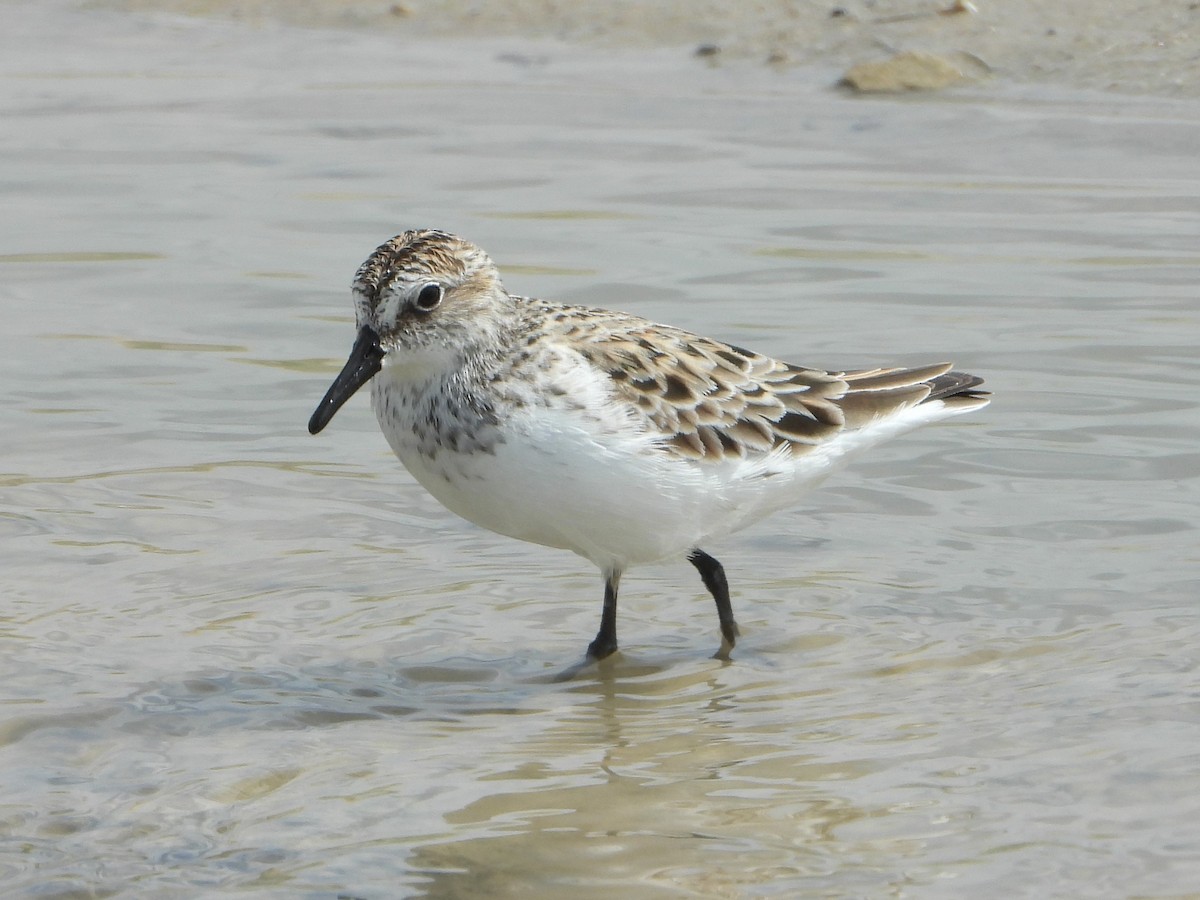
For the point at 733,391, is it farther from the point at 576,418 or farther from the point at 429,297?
the point at 429,297

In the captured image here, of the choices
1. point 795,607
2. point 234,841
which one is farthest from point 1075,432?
point 234,841

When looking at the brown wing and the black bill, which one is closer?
the black bill

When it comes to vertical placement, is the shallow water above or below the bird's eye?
below

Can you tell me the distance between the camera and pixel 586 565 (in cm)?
909

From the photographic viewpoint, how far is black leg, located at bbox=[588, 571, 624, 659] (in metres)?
7.93

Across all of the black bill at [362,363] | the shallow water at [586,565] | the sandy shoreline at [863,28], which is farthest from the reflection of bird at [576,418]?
the sandy shoreline at [863,28]

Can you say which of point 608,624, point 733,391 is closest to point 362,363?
point 608,624

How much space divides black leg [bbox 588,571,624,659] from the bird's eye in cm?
133

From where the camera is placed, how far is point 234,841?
617 cm

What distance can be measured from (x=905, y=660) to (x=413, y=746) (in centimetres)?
205

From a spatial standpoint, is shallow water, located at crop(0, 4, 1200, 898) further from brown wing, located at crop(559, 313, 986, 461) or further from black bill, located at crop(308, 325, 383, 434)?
black bill, located at crop(308, 325, 383, 434)

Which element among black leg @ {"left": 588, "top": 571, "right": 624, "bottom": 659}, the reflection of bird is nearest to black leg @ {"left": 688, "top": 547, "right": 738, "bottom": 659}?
Answer: the reflection of bird

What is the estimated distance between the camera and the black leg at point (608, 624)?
793 cm

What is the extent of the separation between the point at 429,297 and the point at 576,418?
2.70ft
